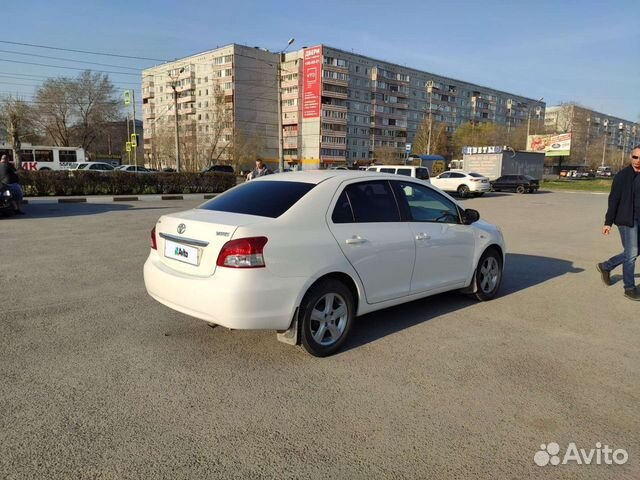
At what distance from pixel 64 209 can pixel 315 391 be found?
563 inches

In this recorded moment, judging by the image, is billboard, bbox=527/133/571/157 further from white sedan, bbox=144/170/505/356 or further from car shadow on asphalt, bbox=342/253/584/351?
white sedan, bbox=144/170/505/356

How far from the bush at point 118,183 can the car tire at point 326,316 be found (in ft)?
60.8

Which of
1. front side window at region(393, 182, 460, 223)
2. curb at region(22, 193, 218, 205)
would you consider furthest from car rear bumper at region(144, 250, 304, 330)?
curb at region(22, 193, 218, 205)

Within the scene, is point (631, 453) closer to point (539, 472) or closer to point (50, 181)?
point (539, 472)

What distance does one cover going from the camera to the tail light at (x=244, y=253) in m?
3.46

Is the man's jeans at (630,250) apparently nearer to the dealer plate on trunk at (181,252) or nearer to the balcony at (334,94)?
the dealer plate on trunk at (181,252)

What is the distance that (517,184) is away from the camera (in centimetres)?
3322

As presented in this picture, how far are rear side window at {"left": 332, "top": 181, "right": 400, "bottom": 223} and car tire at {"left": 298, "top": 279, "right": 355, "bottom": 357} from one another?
2.05 ft

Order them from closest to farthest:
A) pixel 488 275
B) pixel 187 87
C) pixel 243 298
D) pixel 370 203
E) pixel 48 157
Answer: pixel 243 298
pixel 370 203
pixel 488 275
pixel 48 157
pixel 187 87

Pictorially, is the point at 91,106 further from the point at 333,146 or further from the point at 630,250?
the point at 630,250

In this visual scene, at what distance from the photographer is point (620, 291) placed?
20.9 feet

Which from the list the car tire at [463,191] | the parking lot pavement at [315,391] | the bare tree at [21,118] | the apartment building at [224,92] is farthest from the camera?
the apartment building at [224,92]

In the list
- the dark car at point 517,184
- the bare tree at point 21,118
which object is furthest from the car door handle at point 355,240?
the bare tree at point 21,118

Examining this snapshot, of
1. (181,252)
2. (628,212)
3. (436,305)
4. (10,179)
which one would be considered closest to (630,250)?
(628,212)
